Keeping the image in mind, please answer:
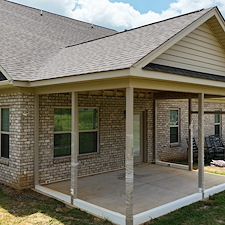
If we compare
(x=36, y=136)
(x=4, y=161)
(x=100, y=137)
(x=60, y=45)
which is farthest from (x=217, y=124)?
(x=4, y=161)

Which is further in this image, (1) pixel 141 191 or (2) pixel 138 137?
(2) pixel 138 137

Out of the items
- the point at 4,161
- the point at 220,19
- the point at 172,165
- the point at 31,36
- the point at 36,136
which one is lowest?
the point at 172,165

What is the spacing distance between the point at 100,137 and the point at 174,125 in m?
4.48

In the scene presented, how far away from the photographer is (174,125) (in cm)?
1229

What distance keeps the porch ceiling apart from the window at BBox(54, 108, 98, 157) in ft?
3.13

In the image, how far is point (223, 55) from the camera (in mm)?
8062

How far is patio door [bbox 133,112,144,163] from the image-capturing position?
1076 cm

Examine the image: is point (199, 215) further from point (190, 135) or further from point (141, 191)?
point (190, 135)

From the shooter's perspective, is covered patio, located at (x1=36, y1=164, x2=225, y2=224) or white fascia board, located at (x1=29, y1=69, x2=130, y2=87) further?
covered patio, located at (x1=36, y1=164, x2=225, y2=224)

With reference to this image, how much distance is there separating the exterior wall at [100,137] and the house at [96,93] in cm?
3

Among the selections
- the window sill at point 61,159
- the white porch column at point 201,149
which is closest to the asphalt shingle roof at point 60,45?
the white porch column at point 201,149

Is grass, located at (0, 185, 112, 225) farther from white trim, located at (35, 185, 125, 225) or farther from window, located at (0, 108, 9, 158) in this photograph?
window, located at (0, 108, 9, 158)

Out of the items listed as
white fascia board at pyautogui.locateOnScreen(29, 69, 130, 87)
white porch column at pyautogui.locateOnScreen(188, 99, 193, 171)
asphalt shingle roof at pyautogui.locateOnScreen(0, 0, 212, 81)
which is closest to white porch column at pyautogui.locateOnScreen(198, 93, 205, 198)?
asphalt shingle roof at pyautogui.locateOnScreen(0, 0, 212, 81)

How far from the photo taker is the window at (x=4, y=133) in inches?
320
